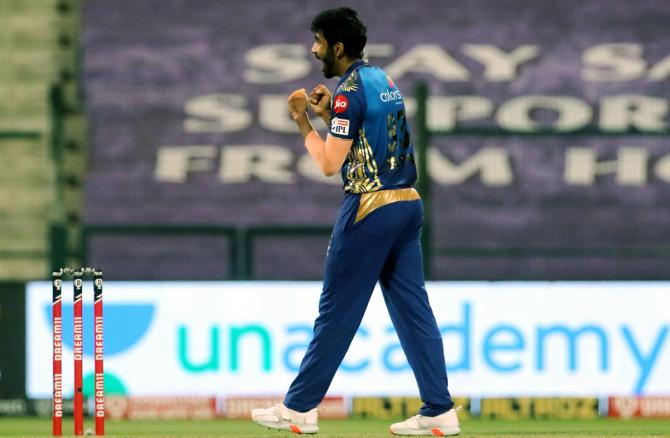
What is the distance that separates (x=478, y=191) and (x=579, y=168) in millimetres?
1168

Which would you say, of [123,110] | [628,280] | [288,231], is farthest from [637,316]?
[123,110]

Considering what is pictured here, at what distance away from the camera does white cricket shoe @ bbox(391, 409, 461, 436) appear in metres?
6.55

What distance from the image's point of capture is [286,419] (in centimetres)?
645

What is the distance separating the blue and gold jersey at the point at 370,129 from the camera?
6.30m

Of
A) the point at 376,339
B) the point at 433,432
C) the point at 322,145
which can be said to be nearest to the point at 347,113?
the point at 322,145

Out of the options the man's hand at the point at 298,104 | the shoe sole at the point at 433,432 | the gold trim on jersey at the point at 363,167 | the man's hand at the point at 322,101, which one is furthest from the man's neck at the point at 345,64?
the shoe sole at the point at 433,432

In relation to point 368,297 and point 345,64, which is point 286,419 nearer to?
point 368,297

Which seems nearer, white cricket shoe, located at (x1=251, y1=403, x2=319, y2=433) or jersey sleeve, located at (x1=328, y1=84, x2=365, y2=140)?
jersey sleeve, located at (x1=328, y1=84, x2=365, y2=140)

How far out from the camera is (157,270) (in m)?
13.1

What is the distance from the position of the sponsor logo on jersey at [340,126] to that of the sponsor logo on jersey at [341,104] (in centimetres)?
4

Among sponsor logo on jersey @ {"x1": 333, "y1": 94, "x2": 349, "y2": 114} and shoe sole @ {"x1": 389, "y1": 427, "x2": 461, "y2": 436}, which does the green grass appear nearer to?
shoe sole @ {"x1": 389, "y1": 427, "x2": 461, "y2": 436}

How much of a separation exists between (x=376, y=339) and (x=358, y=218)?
328 cm

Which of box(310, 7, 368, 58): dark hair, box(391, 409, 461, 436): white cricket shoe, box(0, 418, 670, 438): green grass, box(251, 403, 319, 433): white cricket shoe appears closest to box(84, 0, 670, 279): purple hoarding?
box(0, 418, 670, 438): green grass

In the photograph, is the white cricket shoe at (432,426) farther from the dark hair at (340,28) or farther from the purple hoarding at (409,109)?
the purple hoarding at (409,109)
